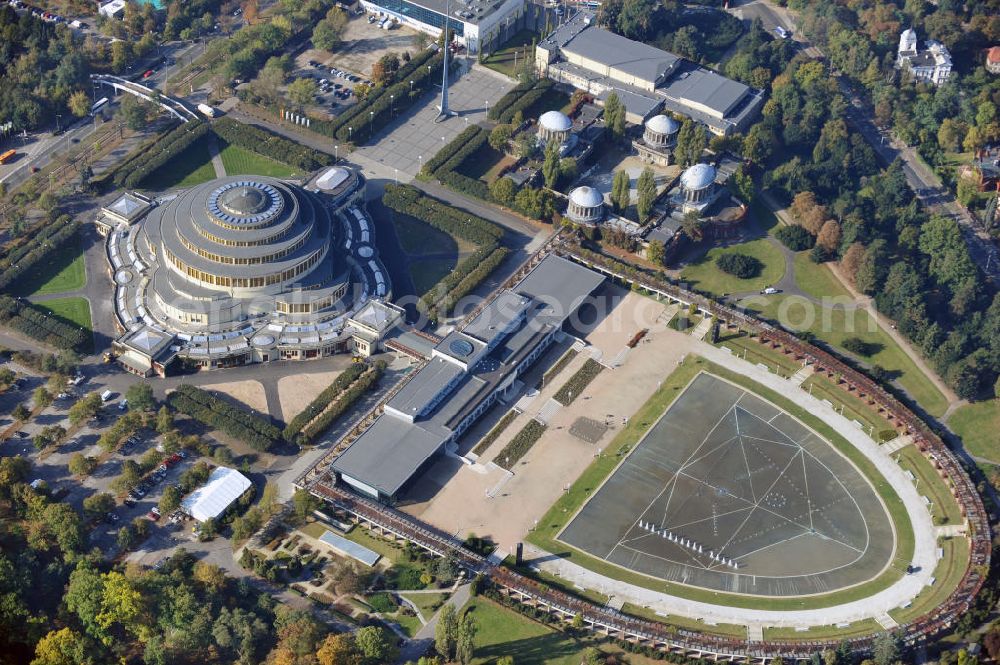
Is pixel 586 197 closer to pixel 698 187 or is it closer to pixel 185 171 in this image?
pixel 698 187

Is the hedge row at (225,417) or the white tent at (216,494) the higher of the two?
the hedge row at (225,417)

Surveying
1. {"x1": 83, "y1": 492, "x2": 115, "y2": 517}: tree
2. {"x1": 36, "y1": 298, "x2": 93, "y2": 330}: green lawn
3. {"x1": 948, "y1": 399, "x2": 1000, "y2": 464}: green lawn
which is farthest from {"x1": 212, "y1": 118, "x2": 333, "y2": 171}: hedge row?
{"x1": 948, "y1": 399, "x2": 1000, "y2": 464}: green lawn

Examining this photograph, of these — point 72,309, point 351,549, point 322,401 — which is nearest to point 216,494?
point 351,549

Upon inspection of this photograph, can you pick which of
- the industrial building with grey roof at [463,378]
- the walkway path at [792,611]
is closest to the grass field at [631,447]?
the walkway path at [792,611]

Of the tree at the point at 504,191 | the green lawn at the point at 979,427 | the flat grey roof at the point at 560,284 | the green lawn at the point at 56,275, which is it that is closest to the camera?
the green lawn at the point at 979,427

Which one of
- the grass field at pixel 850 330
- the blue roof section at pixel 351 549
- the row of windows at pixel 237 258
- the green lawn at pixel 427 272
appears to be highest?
the row of windows at pixel 237 258

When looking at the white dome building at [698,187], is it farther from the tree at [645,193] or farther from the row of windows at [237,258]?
the row of windows at [237,258]

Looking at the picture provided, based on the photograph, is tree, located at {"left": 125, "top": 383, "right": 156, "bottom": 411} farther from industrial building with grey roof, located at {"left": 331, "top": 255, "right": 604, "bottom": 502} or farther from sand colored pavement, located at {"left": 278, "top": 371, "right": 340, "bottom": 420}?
industrial building with grey roof, located at {"left": 331, "top": 255, "right": 604, "bottom": 502}
